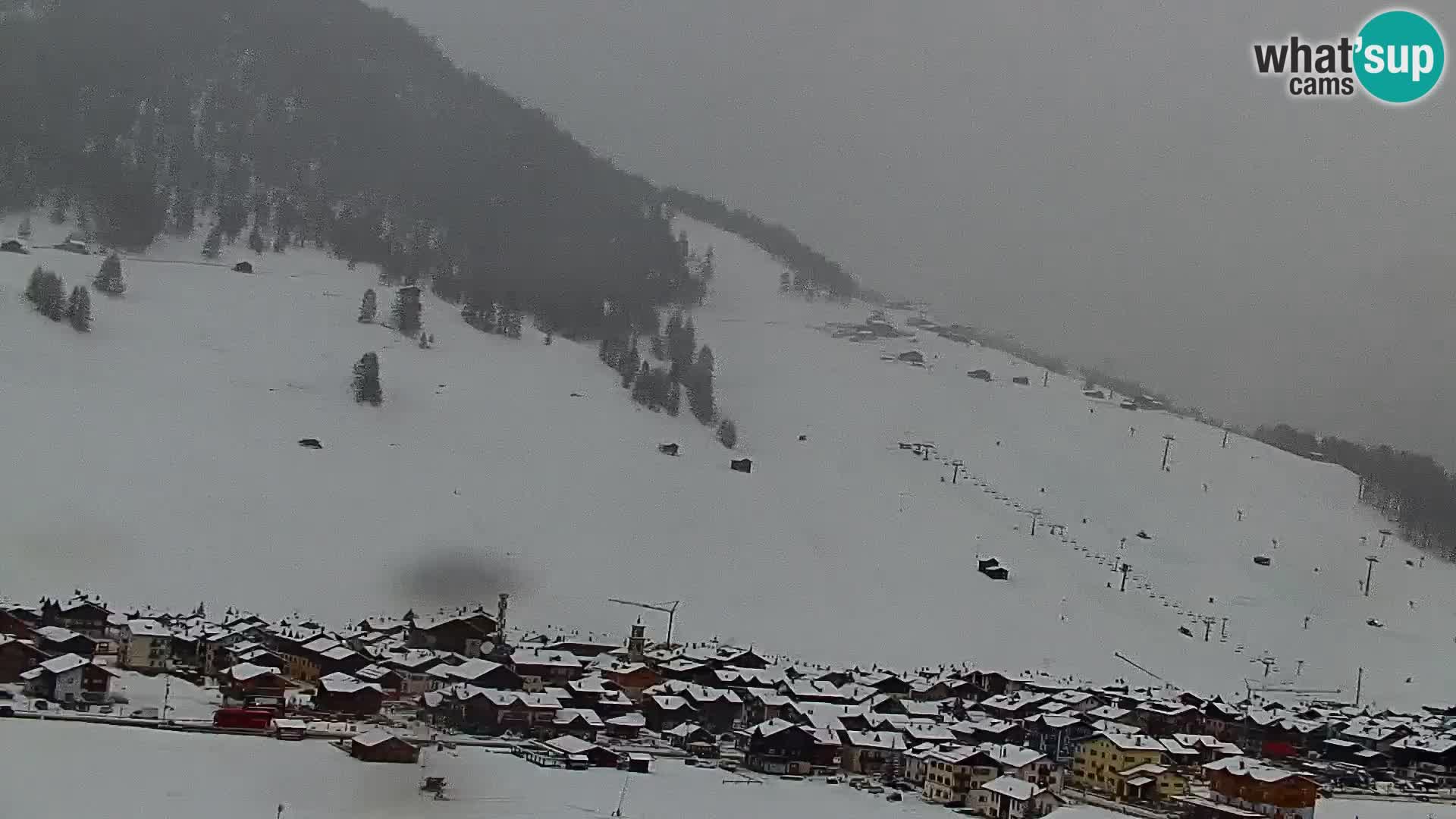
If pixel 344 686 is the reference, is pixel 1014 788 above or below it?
above

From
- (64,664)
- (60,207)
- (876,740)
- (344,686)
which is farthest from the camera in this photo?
(60,207)

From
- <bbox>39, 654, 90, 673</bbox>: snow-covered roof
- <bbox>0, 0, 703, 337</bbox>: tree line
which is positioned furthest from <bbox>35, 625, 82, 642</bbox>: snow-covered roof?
<bbox>0, 0, 703, 337</bbox>: tree line

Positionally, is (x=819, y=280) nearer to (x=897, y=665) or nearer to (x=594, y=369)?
(x=594, y=369)

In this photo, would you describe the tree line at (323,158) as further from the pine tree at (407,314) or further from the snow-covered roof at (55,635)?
the snow-covered roof at (55,635)

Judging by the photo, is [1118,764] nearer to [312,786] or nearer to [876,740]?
[876,740]

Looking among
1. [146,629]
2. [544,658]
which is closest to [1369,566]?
[544,658]

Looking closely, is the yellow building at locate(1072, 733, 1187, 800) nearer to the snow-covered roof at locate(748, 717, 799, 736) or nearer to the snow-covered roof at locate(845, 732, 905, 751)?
the snow-covered roof at locate(845, 732, 905, 751)

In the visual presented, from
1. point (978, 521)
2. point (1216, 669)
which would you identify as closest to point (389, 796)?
point (1216, 669)
